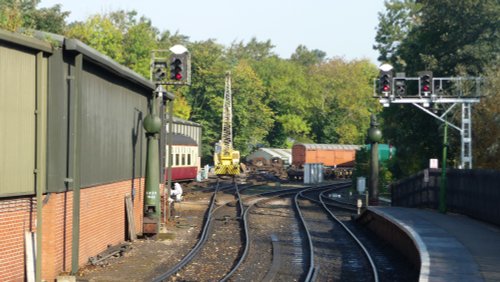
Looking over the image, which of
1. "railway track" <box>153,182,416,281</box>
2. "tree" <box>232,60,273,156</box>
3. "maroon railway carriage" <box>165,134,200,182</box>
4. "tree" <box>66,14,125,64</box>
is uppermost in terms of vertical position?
"tree" <box>66,14,125,64</box>

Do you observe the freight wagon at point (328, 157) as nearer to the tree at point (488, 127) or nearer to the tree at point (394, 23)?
the tree at point (394, 23)

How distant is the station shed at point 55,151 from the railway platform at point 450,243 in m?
6.79

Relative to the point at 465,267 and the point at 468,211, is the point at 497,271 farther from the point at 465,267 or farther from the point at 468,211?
the point at 468,211

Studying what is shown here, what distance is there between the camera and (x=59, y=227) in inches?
524

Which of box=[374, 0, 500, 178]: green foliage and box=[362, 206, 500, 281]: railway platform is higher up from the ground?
box=[374, 0, 500, 178]: green foliage

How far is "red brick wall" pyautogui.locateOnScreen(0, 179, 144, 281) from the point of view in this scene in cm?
1170

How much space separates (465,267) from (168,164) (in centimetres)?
1634

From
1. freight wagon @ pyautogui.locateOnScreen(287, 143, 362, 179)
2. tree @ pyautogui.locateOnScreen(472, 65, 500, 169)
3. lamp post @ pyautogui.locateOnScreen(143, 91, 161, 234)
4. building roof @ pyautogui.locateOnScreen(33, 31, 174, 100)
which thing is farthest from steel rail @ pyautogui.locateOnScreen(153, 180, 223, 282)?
freight wagon @ pyautogui.locateOnScreen(287, 143, 362, 179)

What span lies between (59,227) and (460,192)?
14784 millimetres

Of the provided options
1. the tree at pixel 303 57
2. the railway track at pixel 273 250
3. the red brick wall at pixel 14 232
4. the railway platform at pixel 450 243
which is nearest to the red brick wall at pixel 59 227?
the red brick wall at pixel 14 232

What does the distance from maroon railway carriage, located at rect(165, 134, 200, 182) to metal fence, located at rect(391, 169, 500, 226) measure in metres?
12.8

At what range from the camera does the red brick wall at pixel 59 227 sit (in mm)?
11703

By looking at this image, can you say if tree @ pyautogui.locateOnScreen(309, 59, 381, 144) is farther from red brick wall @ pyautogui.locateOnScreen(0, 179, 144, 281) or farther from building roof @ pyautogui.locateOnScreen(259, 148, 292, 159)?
red brick wall @ pyautogui.locateOnScreen(0, 179, 144, 281)

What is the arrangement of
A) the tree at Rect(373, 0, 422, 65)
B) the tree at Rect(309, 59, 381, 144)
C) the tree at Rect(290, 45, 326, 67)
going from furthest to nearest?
1. the tree at Rect(290, 45, 326, 67)
2. the tree at Rect(309, 59, 381, 144)
3. the tree at Rect(373, 0, 422, 65)
